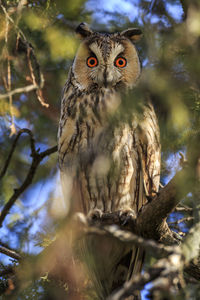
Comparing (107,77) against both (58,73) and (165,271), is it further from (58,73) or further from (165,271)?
(165,271)

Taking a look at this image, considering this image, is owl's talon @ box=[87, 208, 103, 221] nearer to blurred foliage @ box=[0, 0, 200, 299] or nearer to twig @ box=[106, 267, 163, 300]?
blurred foliage @ box=[0, 0, 200, 299]

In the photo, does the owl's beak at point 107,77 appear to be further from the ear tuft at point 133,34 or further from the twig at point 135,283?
the twig at point 135,283

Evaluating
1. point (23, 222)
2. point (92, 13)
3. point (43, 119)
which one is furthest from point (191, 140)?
point (43, 119)

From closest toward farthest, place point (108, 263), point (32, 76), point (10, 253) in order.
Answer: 1. point (32, 76)
2. point (10, 253)
3. point (108, 263)

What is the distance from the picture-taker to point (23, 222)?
101 inches

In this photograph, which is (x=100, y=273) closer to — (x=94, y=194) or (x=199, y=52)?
(x=94, y=194)

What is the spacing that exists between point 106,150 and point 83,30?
1.08 meters

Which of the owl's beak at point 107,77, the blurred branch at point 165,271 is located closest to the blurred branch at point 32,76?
the owl's beak at point 107,77

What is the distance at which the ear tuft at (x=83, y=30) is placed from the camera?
279cm

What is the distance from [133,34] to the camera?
115 inches

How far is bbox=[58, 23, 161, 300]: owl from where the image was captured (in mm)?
2344

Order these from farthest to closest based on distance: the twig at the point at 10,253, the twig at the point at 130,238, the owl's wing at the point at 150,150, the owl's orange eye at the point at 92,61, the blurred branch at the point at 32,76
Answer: the owl's orange eye at the point at 92,61
the owl's wing at the point at 150,150
the twig at the point at 10,253
the blurred branch at the point at 32,76
the twig at the point at 130,238

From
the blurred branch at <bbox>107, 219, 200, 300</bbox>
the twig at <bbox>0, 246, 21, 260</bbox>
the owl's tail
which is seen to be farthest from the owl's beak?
the blurred branch at <bbox>107, 219, 200, 300</bbox>

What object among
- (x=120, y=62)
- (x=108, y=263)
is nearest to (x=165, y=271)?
(x=108, y=263)
